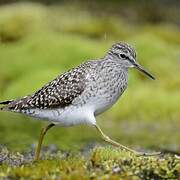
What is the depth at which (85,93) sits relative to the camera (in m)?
13.1

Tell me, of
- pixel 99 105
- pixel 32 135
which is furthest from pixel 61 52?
pixel 99 105

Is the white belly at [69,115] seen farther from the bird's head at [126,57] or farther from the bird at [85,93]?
the bird's head at [126,57]

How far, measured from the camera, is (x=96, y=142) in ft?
68.4

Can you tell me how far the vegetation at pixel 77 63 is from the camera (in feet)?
37.3

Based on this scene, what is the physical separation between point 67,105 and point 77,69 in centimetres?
77

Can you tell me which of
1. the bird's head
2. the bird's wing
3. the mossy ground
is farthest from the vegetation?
the bird's head

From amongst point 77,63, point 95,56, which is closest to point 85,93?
point 77,63

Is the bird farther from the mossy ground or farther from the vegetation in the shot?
the mossy ground

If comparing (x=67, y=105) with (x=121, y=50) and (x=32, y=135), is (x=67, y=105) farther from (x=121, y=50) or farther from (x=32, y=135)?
(x=32, y=135)

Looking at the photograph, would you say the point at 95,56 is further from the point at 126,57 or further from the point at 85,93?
the point at 85,93

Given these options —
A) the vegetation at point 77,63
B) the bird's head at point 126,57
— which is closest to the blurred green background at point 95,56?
the vegetation at point 77,63

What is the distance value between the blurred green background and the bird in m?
5.03

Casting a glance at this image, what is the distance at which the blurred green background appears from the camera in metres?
22.7

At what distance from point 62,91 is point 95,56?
17175mm
